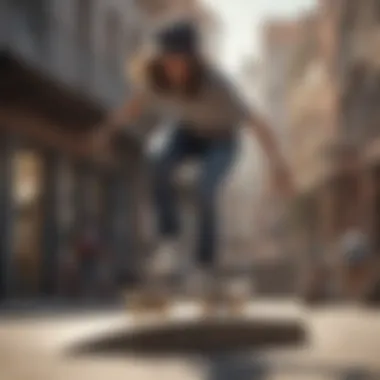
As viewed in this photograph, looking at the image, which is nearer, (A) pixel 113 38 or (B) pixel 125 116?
(B) pixel 125 116

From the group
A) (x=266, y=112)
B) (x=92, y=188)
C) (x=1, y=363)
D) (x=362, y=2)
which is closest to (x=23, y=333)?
(x=1, y=363)

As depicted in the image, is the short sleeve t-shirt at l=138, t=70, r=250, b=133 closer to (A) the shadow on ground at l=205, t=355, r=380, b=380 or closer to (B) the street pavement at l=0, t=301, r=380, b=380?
(B) the street pavement at l=0, t=301, r=380, b=380

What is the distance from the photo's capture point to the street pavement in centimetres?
173

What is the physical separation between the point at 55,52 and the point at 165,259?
1.89 meters

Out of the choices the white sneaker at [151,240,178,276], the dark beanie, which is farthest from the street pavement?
the dark beanie

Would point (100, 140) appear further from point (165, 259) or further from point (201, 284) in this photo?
point (165, 259)

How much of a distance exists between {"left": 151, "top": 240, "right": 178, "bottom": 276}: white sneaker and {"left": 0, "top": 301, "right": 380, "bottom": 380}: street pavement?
0.19 m

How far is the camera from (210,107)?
7.84 feet

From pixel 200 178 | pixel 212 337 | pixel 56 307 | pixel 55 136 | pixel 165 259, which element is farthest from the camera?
pixel 55 136

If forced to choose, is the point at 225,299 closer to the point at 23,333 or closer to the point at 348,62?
the point at 23,333

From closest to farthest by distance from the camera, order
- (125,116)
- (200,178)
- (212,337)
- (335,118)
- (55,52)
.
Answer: (200,178) < (212,337) < (125,116) < (335,118) < (55,52)

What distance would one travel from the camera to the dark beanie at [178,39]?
2.32 m

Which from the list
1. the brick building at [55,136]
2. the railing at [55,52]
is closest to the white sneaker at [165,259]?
the brick building at [55,136]

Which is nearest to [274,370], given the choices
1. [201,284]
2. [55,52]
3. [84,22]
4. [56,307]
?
[201,284]
